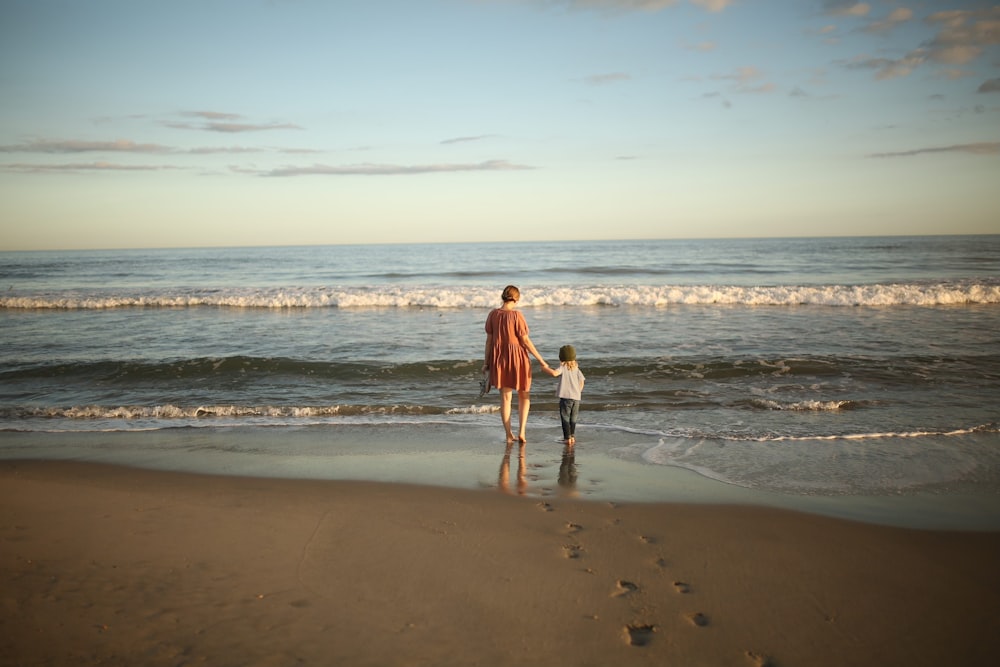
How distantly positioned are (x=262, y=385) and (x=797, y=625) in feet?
31.5

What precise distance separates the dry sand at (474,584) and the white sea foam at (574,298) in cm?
1620

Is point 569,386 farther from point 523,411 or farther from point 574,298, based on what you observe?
point 574,298

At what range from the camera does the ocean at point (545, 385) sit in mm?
6750

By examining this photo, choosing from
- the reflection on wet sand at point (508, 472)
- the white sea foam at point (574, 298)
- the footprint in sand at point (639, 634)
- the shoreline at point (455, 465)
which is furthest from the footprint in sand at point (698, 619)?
the white sea foam at point (574, 298)

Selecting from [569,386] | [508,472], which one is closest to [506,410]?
[569,386]

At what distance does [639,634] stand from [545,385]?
7.61m

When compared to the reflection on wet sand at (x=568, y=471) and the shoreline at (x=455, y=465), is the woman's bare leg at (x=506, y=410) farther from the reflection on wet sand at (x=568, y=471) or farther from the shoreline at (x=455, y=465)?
the reflection on wet sand at (x=568, y=471)

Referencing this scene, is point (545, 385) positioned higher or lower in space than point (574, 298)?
lower

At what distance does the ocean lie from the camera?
675 centimetres

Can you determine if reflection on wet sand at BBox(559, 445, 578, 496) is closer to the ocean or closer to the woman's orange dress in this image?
the ocean

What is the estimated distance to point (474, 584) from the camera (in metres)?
3.94

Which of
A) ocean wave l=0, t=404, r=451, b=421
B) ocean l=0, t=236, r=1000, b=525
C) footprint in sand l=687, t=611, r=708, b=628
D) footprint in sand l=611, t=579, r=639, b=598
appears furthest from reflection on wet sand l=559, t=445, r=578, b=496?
ocean wave l=0, t=404, r=451, b=421

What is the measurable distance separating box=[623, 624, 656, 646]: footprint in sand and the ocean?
2.25m

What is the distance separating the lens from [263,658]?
3111 millimetres
